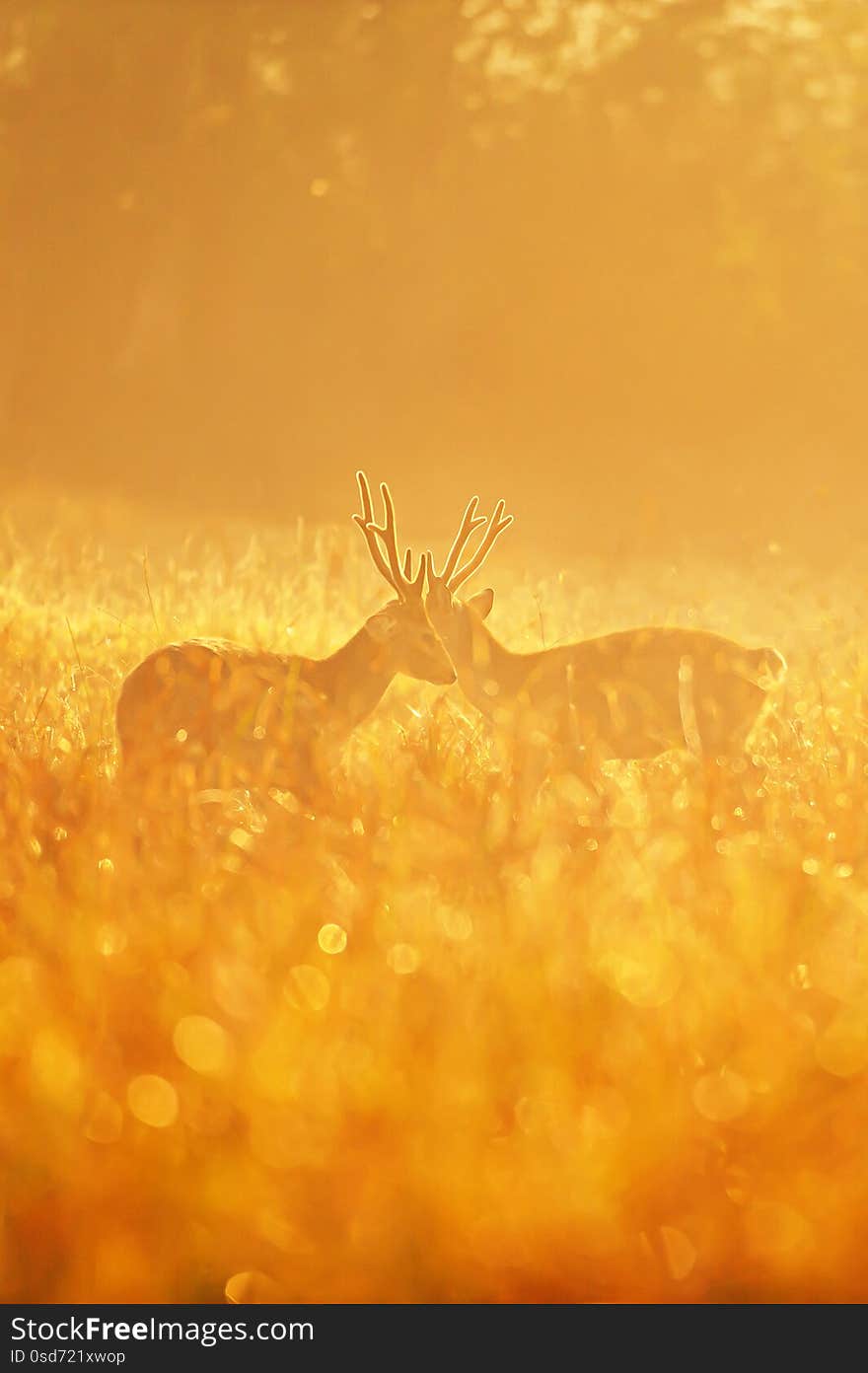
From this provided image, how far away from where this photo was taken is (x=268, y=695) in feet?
11.5

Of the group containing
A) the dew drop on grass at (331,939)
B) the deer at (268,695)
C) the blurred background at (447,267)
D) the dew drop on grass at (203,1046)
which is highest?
the blurred background at (447,267)

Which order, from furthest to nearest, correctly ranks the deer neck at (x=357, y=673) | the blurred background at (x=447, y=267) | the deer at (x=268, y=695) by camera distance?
the blurred background at (x=447, y=267)
the deer neck at (x=357, y=673)
the deer at (x=268, y=695)

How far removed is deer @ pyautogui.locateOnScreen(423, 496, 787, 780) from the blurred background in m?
5.59

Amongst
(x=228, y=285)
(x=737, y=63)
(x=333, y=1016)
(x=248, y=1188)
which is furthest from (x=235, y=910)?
(x=228, y=285)

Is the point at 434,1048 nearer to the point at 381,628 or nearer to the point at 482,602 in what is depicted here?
the point at 381,628

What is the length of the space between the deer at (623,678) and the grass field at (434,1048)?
1678 mm

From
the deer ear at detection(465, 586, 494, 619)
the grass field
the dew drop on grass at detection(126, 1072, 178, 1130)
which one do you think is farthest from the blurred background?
the dew drop on grass at detection(126, 1072, 178, 1130)

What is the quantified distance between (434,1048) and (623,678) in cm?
316

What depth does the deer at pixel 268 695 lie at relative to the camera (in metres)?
3.09

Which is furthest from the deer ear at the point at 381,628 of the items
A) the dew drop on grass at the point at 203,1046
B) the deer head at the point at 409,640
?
the dew drop on grass at the point at 203,1046

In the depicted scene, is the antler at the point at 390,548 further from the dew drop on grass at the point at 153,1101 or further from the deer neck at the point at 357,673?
the dew drop on grass at the point at 153,1101

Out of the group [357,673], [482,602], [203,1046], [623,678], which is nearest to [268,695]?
[357,673]

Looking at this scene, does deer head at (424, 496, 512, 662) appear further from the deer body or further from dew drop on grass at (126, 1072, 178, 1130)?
dew drop on grass at (126, 1072, 178, 1130)

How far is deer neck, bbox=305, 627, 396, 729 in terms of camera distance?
13.5ft
